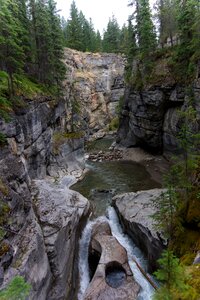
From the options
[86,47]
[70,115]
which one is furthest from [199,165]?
[86,47]

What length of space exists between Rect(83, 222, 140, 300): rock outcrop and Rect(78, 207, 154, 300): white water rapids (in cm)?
63

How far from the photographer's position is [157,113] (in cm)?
3606

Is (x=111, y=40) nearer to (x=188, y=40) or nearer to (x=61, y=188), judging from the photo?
(x=188, y=40)

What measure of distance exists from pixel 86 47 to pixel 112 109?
21720 mm

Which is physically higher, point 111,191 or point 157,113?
point 157,113

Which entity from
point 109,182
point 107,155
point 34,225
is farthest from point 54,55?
point 34,225

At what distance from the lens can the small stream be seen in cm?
1570

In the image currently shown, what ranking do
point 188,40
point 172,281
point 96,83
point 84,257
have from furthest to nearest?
point 96,83
point 188,40
point 84,257
point 172,281

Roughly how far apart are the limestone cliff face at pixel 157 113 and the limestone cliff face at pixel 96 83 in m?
17.7

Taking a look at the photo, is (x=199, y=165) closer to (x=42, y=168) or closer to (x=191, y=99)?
(x=191, y=99)

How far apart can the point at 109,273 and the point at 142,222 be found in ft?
13.8

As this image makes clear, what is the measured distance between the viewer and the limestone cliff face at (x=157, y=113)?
3288cm

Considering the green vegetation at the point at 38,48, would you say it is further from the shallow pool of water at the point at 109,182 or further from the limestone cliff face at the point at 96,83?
the limestone cliff face at the point at 96,83

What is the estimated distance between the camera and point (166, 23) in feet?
118
